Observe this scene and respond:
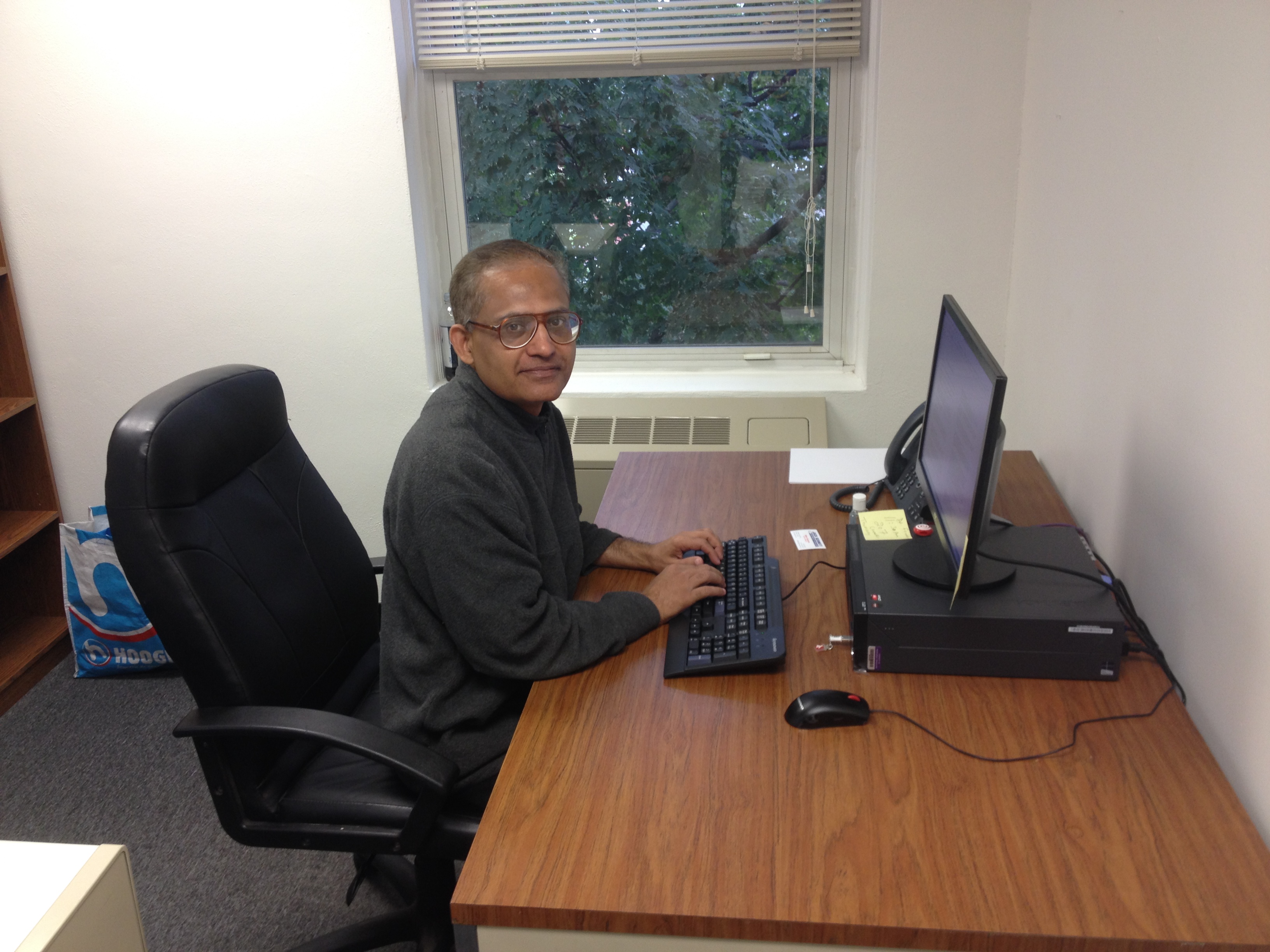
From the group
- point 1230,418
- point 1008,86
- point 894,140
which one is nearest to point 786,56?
point 894,140

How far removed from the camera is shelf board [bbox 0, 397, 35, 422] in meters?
2.70

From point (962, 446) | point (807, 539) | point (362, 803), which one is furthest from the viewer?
point (807, 539)

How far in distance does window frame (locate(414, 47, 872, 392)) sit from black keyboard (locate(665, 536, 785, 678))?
4.19 feet

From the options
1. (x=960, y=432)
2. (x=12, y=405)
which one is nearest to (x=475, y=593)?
(x=960, y=432)

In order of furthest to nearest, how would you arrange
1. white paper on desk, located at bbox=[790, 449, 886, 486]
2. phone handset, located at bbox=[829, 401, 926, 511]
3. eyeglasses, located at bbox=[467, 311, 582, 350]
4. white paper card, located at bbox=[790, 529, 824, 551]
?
white paper on desk, located at bbox=[790, 449, 886, 486]
phone handset, located at bbox=[829, 401, 926, 511]
white paper card, located at bbox=[790, 529, 824, 551]
eyeglasses, located at bbox=[467, 311, 582, 350]

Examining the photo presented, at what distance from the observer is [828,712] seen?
3.82 ft

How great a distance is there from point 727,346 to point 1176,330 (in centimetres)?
168

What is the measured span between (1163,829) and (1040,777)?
0.13m

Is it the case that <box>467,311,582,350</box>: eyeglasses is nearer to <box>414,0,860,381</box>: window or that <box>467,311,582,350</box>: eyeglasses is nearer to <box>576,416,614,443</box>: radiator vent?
<box>576,416,614,443</box>: radiator vent

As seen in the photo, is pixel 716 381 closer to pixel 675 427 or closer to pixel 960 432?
pixel 675 427

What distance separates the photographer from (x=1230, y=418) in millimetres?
1185

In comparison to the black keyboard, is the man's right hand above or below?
above

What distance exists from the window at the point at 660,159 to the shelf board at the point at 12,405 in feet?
4.06

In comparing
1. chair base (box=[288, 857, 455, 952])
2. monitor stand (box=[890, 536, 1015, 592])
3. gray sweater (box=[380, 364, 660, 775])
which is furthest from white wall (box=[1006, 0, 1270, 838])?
chair base (box=[288, 857, 455, 952])
